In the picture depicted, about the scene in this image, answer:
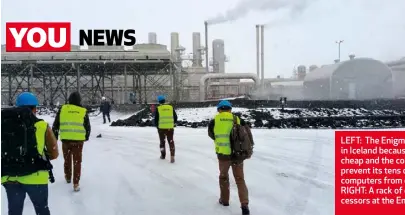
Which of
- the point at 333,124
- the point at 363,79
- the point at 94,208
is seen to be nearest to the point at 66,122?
the point at 94,208

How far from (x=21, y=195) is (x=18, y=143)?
0.58 m

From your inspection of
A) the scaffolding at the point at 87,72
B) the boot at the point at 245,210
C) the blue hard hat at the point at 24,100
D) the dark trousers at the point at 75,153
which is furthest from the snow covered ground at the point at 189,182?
the scaffolding at the point at 87,72

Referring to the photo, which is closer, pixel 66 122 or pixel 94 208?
pixel 94 208

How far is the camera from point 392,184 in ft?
15.2

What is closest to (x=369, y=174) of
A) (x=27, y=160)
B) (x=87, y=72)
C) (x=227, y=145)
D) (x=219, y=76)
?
(x=227, y=145)

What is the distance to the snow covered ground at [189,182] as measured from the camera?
576 cm

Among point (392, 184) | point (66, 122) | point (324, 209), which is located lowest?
point (324, 209)

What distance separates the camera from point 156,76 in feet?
142

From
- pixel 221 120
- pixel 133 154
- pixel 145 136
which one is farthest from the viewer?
pixel 145 136

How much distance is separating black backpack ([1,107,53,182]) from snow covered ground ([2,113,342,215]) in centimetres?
207

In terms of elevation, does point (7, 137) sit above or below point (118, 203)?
above

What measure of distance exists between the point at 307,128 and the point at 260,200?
1109 cm

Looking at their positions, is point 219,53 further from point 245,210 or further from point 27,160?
point 27,160

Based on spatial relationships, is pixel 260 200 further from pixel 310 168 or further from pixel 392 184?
pixel 310 168
